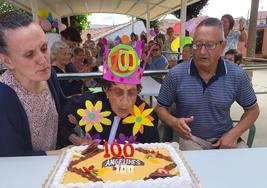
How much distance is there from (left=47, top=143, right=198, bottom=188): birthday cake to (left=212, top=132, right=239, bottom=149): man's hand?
87 cm

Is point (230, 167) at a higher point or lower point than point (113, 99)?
lower

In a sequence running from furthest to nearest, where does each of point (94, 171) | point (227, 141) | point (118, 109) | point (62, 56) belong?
point (62, 56) < point (227, 141) < point (118, 109) < point (94, 171)

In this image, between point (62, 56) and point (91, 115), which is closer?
point (91, 115)

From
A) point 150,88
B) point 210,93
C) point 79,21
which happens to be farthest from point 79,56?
point 79,21

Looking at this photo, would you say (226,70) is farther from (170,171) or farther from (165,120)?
(170,171)

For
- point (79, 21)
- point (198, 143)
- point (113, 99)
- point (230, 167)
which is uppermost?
point (79, 21)

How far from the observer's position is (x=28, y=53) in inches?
56.5

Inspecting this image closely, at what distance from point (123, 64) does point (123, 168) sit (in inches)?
24.4

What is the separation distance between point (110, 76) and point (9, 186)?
2.36ft

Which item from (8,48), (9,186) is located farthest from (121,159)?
(8,48)

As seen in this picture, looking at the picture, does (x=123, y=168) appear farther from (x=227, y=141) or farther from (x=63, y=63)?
(x=63, y=63)

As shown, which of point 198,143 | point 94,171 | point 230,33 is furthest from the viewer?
point 230,33

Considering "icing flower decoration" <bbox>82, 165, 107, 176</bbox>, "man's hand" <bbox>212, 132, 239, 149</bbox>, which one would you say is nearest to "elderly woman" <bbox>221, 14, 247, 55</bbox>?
"man's hand" <bbox>212, 132, 239, 149</bbox>

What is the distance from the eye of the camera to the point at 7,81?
1.56 metres
